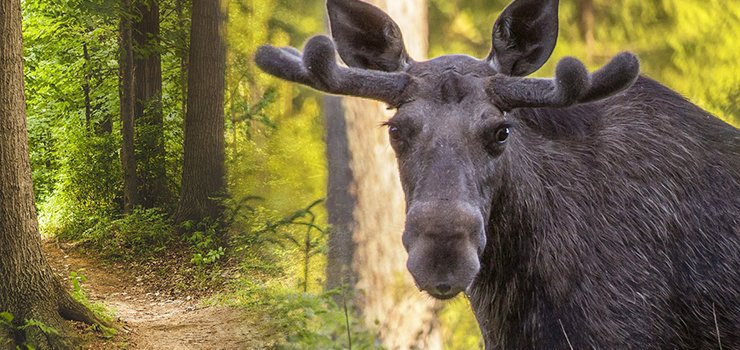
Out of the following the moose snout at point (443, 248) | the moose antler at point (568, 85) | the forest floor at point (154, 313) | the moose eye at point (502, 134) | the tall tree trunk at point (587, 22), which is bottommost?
the forest floor at point (154, 313)

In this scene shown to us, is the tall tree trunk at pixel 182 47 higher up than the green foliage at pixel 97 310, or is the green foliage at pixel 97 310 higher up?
the tall tree trunk at pixel 182 47

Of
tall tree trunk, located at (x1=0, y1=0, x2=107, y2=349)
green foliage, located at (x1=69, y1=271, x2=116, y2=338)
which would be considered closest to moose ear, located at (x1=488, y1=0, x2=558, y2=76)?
tall tree trunk, located at (x1=0, y1=0, x2=107, y2=349)

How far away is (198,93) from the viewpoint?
30.4 feet

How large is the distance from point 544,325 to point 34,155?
7611 millimetres

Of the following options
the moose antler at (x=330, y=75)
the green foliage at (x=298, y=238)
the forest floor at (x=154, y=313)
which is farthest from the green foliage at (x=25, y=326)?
the moose antler at (x=330, y=75)

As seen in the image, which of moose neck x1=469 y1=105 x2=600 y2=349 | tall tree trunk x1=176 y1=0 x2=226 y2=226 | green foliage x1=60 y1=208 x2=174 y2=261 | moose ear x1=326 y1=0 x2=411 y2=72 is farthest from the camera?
tall tree trunk x1=176 y1=0 x2=226 y2=226

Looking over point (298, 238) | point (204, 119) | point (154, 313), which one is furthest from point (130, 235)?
point (298, 238)

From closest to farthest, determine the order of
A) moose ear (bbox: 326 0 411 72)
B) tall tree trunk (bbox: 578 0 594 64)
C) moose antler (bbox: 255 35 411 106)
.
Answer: moose antler (bbox: 255 35 411 106) < moose ear (bbox: 326 0 411 72) < tall tree trunk (bbox: 578 0 594 64)

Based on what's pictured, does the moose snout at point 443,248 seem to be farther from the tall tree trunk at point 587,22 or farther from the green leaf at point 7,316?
the tall tree trunk at point 587,22

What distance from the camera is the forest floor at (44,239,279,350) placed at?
680 cm

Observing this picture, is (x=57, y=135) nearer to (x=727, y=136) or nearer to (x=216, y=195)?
(x=216, y=195)

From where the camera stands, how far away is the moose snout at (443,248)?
99.7 inches

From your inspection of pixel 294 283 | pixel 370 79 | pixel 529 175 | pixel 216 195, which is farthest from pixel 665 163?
pixel 216 195

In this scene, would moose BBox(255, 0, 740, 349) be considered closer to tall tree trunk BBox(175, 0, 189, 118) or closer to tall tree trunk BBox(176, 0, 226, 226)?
tall tree trunk BBox(176, 0, 226, 226)
